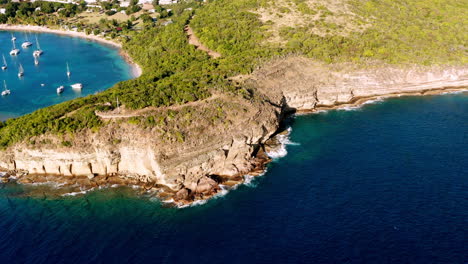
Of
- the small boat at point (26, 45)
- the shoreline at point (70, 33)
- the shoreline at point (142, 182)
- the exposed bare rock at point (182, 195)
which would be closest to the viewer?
the exposed bare rock at point (182, 195)

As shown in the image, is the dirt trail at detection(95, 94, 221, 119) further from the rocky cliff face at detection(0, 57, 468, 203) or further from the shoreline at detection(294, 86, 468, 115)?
the shoreline at detection(294, 86, 468, 115)

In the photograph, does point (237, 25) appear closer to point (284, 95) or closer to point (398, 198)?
point (284, 95)

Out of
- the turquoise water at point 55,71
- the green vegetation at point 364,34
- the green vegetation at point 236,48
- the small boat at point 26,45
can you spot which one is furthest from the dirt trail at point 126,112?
the small boat at point 26,45

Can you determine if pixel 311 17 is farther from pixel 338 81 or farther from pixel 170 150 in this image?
pixel 170 150

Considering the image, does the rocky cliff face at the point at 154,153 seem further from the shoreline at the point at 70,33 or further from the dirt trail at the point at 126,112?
the shoreline at the point at 70,33

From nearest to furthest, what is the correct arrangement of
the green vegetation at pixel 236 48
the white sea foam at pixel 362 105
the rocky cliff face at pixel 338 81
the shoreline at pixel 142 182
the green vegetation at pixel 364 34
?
the shoreline at pixel 142 182, the green vegetation at pixel 236 48, the rocky cliff face at pixel 338 81, the white sea foam at pixel 362 105, the green vegetation at pixel 364 34

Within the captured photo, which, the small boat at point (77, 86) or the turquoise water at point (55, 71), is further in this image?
the small boat at point (77, 86)
